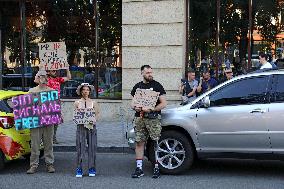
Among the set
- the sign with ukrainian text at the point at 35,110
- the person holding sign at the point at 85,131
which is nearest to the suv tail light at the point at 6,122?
the sign with ukrainian text at the point at 35,110

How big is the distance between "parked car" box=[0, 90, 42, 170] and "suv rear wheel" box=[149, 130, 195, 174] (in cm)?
219

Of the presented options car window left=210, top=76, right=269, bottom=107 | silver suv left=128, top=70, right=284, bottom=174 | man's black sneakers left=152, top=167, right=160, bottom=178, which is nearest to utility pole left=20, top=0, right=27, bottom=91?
silver suv left=128, top=70, right=284, bottom=174

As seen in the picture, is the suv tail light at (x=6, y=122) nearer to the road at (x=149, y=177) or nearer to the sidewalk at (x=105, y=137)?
the road at (x=149, y=177)

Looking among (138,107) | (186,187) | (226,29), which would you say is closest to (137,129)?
(138,107)

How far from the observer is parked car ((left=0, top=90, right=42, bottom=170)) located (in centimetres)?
806

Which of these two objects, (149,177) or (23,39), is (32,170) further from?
(23,39)

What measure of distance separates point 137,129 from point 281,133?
7.26ft

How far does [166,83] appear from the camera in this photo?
44.1ft

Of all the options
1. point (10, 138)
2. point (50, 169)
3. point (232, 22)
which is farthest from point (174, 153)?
point (232, 22)

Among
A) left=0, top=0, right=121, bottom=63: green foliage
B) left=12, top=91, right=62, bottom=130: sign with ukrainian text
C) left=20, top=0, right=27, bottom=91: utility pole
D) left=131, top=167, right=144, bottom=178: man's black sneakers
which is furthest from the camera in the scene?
left=20, top=0, right=27, bottom=91: utility pole

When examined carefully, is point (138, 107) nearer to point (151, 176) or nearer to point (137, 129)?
point (137, 129)

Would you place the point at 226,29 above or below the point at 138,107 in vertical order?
above

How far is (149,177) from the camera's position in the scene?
25.9ft

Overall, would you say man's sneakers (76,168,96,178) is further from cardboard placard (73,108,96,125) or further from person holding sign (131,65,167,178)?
cardboard placard (73,108,96,125)
